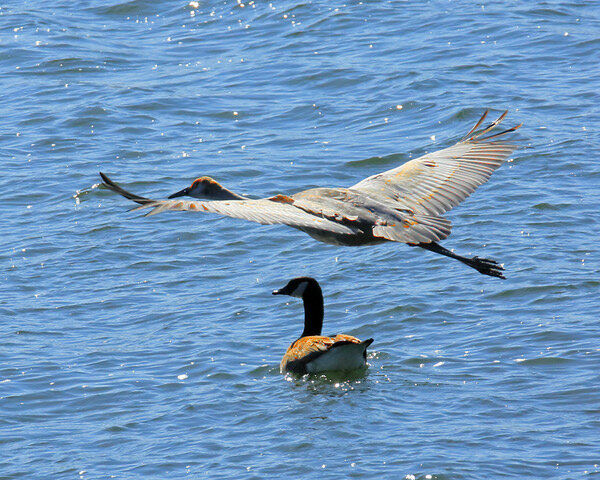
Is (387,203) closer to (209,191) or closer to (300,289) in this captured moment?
(300,289)

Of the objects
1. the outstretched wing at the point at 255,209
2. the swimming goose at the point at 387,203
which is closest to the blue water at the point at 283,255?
the swimming goose at the point at 387,203

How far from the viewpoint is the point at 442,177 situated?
7344 millimetres

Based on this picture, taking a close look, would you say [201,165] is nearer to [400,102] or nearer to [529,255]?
[400,102]

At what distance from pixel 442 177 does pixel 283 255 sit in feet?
8.31

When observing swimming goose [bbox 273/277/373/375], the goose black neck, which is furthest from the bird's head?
swimming goose [bbox 273/277/373/375]

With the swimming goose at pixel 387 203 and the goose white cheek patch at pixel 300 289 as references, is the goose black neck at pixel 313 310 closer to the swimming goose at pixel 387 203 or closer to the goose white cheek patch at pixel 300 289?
the goose white cheek patch at pixel 300 289

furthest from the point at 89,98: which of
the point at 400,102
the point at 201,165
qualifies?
the point at 400,102

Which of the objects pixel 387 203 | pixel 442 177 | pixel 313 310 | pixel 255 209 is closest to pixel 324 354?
pixel 313 310

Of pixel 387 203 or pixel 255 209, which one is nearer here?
pixel 255 209

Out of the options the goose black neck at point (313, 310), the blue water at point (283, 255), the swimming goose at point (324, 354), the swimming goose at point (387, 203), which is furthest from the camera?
the goose black neck at point (313, 310)

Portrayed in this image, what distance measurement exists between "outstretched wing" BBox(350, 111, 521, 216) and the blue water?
1060 millimetres

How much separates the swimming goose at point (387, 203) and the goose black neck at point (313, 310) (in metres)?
0.91

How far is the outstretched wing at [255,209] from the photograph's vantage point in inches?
215

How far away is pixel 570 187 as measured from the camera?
10.2 meters
